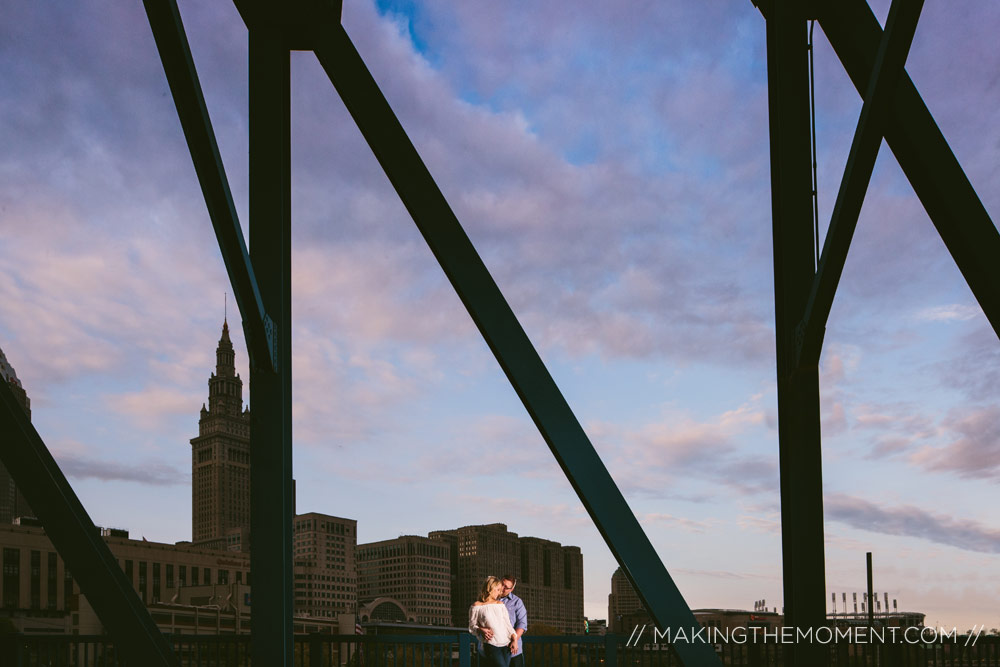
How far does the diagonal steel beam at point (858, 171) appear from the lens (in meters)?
3.13

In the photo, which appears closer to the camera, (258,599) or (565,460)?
(565,460)

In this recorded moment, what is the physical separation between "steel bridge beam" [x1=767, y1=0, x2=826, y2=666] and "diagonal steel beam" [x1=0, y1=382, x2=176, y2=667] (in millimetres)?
2963

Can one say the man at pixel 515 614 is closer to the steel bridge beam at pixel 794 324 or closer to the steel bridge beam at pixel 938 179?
the steel bridge beam at pixel 794 324

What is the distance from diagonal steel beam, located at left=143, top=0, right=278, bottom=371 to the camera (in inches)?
155

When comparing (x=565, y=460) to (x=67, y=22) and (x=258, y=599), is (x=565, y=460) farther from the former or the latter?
(x=67, y=22)

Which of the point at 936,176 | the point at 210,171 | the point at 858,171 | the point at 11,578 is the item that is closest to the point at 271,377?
the point at 210,171

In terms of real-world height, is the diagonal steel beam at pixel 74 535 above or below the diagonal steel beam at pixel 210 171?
below

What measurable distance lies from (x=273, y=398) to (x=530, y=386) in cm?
150

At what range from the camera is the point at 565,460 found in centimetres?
407

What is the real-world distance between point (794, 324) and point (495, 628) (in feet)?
17.8

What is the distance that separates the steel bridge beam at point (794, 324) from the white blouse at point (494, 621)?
4949 millimetres

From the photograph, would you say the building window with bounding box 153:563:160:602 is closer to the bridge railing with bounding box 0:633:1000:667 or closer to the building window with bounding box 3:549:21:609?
the building window with bounding box 3:549:21:609

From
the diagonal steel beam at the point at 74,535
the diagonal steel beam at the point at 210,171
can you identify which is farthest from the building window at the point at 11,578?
the diagonal steel beam at the point at 210,171

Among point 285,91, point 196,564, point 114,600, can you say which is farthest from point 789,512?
point 196,564
